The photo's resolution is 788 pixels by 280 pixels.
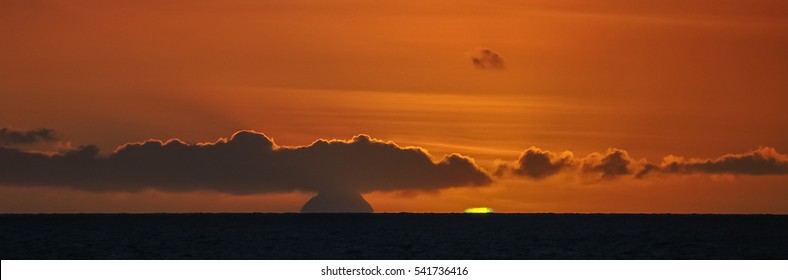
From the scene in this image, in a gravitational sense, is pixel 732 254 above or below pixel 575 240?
below

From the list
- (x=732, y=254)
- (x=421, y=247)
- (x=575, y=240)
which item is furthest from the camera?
(x=575, y=240)

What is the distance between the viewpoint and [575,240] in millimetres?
159625

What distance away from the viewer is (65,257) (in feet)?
381

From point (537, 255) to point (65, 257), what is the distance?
48.7 meters

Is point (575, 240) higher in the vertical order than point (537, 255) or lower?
higher

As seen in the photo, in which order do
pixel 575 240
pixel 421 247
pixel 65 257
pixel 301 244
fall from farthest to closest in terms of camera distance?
pixel 575 240, pixel 301 244, pixel 421 247, pixel 65 257

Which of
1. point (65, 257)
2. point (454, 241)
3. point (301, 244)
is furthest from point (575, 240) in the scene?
point (65, 257)

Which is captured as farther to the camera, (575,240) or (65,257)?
(575,240)

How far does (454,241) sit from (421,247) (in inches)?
682

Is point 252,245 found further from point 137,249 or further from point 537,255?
point 537,255
